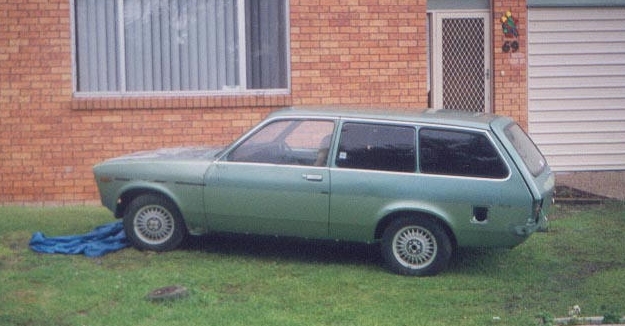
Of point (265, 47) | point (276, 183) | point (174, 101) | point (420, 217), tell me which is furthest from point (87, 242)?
point (265, 47)

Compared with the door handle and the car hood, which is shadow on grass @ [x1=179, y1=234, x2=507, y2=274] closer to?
the door handle

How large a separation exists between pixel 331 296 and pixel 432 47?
251 inches

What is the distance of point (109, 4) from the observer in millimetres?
13180

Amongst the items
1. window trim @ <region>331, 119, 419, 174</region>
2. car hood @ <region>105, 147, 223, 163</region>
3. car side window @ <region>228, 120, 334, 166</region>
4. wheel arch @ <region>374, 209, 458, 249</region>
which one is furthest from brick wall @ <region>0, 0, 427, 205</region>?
wheel arch @ <region>374, 209, 458, 249</region>

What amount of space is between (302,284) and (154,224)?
5.66 feet

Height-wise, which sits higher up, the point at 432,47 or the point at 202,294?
the point at 432,47

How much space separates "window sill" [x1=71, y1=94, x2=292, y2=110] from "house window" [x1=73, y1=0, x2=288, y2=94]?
7.1 inches

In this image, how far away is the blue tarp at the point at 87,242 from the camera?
10.2 metres

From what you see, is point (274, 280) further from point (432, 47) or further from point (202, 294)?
point (432, 47)

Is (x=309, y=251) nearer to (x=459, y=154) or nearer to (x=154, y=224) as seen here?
(x=154, y=224)

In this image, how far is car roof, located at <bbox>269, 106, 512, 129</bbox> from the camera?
9.55 meters

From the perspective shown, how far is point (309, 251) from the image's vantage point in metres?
10.4

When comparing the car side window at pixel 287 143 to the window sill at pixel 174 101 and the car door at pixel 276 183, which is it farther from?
the window sill at pixel 174 101

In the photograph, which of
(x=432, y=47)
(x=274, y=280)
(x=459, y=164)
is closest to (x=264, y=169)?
(x=274, y=280)
